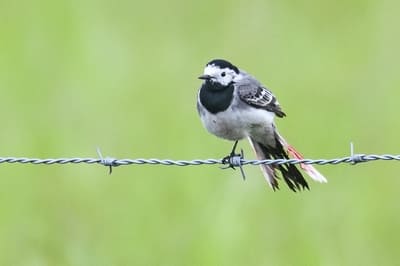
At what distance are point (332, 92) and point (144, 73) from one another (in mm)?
1723

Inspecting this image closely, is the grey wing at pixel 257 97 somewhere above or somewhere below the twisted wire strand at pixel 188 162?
above

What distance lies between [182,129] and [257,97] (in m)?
2.70

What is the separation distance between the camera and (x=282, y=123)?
1178 centimetres

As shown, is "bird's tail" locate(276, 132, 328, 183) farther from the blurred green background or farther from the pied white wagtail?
the blurred green background

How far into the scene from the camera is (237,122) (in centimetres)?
922

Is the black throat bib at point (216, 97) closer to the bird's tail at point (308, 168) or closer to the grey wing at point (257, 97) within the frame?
the grey wing at point (257, 97)

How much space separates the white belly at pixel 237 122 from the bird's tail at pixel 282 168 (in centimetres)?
24

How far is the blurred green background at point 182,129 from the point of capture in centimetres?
1054

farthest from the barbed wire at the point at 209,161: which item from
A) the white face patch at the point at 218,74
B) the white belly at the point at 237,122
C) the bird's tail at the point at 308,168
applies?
the white face patch at the point at 218,74

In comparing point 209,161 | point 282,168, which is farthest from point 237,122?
point 209,161

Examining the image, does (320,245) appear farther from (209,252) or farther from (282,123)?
(282,123)

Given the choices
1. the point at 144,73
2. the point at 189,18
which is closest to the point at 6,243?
the point at 144,73

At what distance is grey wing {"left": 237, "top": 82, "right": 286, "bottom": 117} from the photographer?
9.27 metres

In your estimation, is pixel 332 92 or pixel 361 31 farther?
pixel 361 31
